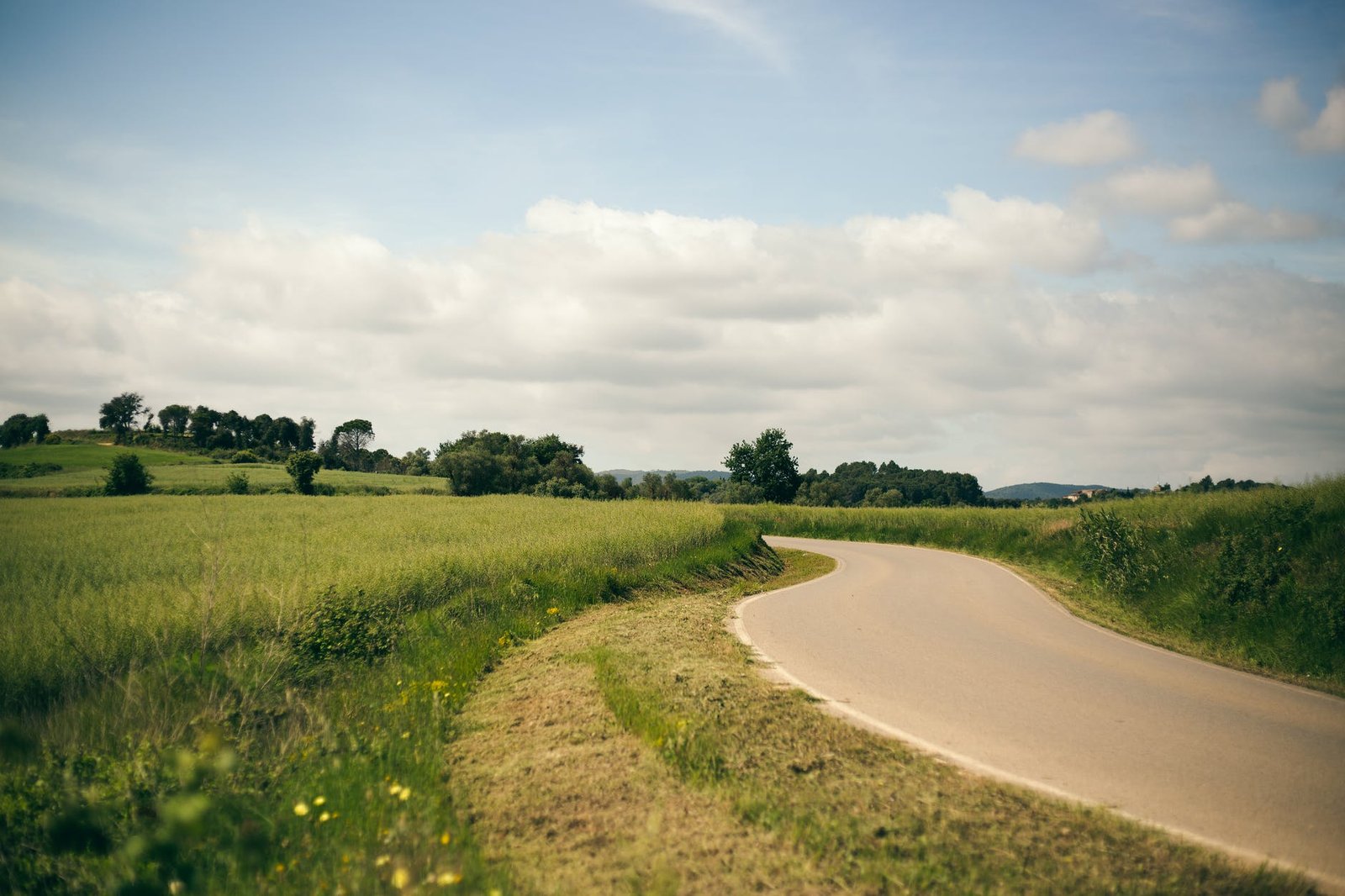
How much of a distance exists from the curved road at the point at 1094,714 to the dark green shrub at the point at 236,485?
53.0 metres

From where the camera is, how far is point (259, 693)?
7832 mm

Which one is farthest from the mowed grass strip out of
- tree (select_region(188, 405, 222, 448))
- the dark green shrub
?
tree (select_region(188, 405, 222, 448))

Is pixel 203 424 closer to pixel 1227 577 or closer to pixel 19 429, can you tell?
pixel 19 429

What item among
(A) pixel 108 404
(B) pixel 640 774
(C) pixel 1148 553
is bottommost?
(B) pixel 640 774

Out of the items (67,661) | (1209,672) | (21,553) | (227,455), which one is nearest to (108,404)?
(227,455)

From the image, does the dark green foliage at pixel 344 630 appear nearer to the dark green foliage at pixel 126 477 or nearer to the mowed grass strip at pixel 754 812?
the mowed grass strip at pixel 754 812

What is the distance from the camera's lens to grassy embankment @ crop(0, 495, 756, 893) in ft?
15.0

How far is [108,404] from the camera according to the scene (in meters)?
60.5

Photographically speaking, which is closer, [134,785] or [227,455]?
[134,785]

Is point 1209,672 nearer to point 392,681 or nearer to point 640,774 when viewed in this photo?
point 640,774

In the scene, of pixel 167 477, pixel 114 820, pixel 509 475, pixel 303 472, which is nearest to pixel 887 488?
pixel 509 475

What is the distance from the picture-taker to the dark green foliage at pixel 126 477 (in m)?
46.6

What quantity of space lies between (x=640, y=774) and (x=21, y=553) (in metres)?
19.6

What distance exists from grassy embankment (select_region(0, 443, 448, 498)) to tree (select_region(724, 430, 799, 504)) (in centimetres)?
3616
